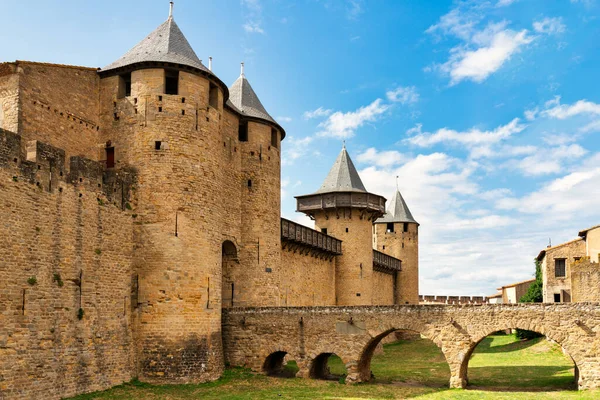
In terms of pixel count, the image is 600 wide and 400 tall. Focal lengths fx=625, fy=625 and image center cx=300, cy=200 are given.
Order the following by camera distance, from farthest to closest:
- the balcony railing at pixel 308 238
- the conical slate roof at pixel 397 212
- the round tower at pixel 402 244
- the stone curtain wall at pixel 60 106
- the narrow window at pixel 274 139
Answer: the conical slate roof at pixel 397 212 < the round tower at pixel 402 244 < the balcony railing at pixel 308 238 < the narrow window at pixel 274 139 < the stone curtain wall at pixel 60 106

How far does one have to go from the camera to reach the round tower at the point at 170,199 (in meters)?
20.0

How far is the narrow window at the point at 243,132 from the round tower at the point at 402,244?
23.6 metres

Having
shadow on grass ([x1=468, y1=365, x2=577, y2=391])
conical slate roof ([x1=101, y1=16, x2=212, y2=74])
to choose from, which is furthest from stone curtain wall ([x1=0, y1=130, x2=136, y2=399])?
shadow on grass ([x1=468, y1=365, x2=577, y2=391])

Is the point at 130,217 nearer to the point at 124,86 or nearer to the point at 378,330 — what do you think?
the point at 124,86

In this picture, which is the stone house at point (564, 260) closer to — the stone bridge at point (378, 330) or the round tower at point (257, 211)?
the stone bridge at point (378, 330)

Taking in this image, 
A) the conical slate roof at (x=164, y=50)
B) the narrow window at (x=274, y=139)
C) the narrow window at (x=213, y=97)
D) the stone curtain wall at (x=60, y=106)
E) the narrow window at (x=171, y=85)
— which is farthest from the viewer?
the narrow window at (x=274, y=139)

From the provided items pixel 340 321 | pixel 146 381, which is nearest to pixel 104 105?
pixel 146 381

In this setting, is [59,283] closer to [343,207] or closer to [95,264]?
[95,264]

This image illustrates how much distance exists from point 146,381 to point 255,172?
9973 millimetres

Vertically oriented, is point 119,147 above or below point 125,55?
below

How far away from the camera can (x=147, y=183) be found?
20.7 meters

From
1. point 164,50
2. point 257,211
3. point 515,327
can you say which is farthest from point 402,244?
point 164,50

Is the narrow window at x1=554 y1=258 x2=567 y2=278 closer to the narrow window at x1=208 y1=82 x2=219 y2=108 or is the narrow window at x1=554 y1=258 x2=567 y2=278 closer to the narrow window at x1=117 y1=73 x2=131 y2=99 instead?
the narrow window at x1=208 y1=82 x2=219 y2=108

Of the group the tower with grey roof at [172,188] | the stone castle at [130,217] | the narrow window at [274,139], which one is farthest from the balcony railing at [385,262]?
the tower with grey roof at [172,188]
